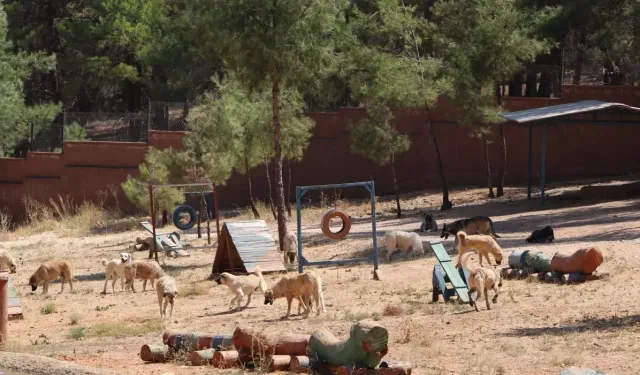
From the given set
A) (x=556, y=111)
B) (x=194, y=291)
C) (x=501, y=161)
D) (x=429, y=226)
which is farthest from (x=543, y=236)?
(x=501, y=161)

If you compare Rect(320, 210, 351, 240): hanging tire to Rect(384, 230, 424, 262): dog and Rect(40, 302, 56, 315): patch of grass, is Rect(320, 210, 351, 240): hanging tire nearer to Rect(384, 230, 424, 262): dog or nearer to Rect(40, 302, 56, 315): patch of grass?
Rect(384, 230, 424, 262): dog

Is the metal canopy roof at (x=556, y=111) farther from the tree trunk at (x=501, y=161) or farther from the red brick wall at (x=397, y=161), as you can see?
the red brick wall at (x=397, y=161)

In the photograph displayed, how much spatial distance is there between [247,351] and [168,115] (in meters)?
29.8

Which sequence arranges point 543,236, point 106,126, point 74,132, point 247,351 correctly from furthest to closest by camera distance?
point 106,126 < point 74,132 < point 543,236 < point 247,351

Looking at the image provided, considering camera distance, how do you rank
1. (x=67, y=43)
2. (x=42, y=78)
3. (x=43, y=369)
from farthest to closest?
1. (x=42, y=78)
2. (x=67, y=43)
3. (x=43, y=369)

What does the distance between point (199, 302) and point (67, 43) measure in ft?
101

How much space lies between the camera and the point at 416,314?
17.4 m

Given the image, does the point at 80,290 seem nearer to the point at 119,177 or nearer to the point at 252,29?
the point at 252,29

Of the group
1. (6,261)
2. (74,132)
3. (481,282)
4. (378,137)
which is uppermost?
(74,132)

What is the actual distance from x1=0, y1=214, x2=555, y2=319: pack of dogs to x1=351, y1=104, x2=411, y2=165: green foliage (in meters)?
6.29

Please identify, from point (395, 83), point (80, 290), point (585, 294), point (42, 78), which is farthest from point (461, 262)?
point (42, 78)

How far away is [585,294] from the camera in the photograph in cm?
1802

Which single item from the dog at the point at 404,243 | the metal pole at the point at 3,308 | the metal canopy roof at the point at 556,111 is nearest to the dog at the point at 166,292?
the metal pole at the point at 3,308

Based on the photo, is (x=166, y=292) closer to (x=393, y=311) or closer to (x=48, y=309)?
(x=48, y=309)
